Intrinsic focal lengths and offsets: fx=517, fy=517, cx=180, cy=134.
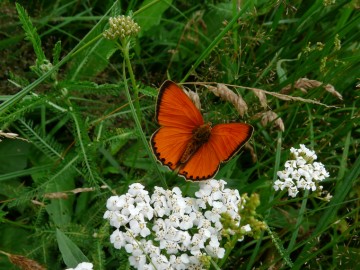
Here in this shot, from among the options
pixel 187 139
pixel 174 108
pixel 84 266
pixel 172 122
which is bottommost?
pixel 84 266

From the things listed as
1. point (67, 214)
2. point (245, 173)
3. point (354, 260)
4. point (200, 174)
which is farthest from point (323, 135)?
point (67, 214)

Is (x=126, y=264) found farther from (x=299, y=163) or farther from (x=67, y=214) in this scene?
(x=299, y=163)

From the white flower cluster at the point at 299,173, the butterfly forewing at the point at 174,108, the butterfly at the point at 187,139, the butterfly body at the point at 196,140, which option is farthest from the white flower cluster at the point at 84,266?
the white flower cluster at the point at 299,173

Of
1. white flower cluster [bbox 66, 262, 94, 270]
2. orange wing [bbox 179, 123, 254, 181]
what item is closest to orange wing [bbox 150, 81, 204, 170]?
orange wing [bbox 179, 123, 254, 181]

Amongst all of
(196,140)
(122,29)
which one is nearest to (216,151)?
(196,140)

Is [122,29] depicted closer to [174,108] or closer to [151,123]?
[174,108]

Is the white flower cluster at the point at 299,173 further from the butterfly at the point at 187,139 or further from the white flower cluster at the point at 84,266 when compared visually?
the white flower cluster at the point at 84,266

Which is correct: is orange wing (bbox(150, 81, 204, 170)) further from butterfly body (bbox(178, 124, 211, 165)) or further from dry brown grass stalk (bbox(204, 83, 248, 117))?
dry brown grass stalk (bbox(204, 83, 248, 117))
